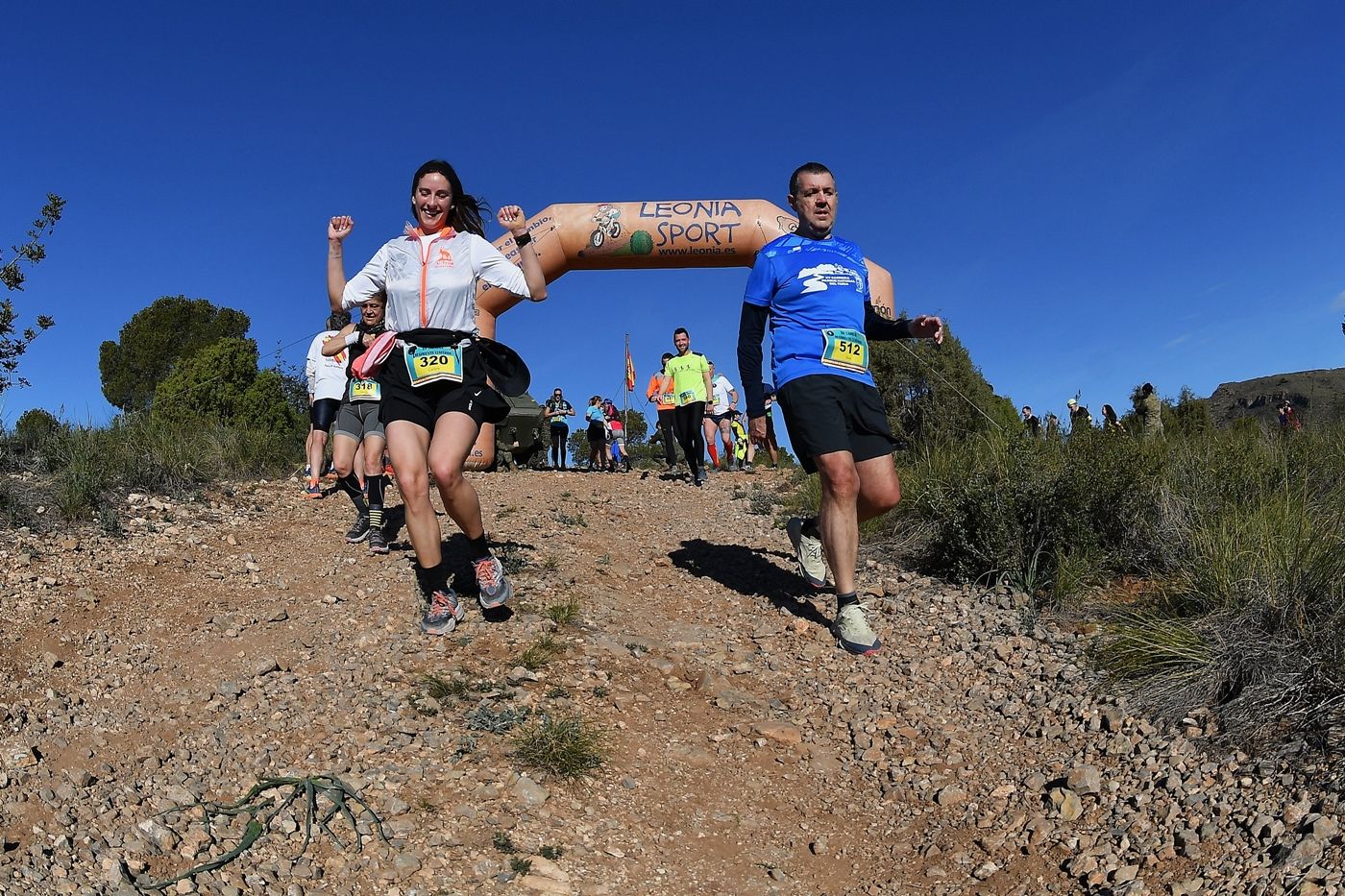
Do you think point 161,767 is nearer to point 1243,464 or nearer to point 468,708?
point 468,708

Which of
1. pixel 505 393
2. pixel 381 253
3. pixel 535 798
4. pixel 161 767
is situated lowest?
pixel 535 798

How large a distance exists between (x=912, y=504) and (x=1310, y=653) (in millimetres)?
2780

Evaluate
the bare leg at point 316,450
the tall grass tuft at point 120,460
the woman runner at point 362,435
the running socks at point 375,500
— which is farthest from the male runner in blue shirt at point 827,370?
the bare leg at point 316,450

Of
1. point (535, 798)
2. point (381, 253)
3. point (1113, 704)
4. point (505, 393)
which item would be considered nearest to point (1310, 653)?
point (1113, 704)

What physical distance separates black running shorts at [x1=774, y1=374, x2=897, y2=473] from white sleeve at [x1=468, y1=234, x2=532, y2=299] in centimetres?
119

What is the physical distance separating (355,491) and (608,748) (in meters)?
3.52

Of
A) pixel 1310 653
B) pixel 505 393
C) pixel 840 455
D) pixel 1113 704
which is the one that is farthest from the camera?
pixel 505 393

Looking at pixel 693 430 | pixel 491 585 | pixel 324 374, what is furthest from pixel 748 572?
pixel 693 430

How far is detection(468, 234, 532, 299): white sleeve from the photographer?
3926mm

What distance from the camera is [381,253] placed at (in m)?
4.01

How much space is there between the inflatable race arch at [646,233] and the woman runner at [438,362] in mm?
6577

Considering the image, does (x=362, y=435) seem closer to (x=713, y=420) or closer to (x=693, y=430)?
(x=693, y=430)

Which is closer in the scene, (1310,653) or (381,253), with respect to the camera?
(1310,653)

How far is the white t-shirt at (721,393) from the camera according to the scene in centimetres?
1283
